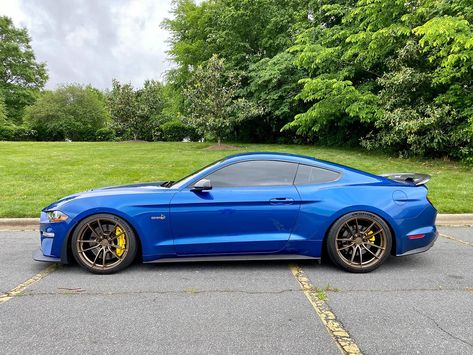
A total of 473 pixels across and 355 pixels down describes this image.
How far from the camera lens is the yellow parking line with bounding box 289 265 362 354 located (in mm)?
2650

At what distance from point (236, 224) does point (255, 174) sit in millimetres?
632

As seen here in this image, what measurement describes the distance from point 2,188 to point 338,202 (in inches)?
321

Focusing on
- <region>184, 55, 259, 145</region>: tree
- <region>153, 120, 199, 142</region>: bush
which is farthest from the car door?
<region>153, 120, 199, 142</region>: bush

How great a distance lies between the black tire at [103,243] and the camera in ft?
13.3

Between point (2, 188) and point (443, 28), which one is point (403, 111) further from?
point (2, 188)

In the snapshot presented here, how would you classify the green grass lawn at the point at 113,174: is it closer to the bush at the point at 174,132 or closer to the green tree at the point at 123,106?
the green tree at the point at 123,106

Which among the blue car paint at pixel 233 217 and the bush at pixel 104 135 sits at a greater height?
the bush at pixel 104 135

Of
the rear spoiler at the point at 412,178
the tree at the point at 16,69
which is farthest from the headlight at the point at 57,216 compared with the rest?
the tree at the point at 16,69

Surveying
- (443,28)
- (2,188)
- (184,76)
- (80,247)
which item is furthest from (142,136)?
(80,247)

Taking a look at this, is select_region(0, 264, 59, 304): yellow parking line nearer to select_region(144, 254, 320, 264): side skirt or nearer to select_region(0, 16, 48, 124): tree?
select_region(144, 254, 320, 264): side skirt

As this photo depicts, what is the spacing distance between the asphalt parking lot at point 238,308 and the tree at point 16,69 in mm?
50212

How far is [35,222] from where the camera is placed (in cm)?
649

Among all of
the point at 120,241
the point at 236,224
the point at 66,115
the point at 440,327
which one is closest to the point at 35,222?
the point at 120,241

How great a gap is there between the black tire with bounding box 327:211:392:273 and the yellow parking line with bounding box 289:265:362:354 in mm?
477
